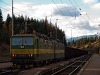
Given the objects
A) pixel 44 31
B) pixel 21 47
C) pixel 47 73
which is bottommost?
pixel 47 73

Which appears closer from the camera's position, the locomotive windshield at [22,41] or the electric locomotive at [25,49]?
the electric locomotive at [25,49]

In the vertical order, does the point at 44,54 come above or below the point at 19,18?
below

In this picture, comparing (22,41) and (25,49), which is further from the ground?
(22,41)

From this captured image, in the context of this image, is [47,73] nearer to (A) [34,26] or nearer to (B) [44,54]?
(B) [44,54]

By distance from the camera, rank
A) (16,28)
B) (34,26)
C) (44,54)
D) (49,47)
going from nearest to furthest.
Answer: (44,54)
(49,47)
(16,28)
(34,26)

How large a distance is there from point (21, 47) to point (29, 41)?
3.22 ft

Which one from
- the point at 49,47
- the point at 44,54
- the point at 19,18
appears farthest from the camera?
the point at 19,18

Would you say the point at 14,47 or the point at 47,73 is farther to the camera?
the point at 14,47

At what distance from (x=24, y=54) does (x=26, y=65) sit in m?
1.31

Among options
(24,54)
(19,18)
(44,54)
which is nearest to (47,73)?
(24,54)

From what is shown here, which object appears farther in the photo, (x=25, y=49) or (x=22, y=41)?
(x=22, y=41)

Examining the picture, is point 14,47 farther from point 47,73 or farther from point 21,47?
point 47,73

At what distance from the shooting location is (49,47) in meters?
38.5

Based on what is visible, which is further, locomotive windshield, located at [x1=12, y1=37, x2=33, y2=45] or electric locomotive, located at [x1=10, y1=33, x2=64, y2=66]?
locomotive windshield, located at [x1=12, y1=37, x2=33, y2=45]
